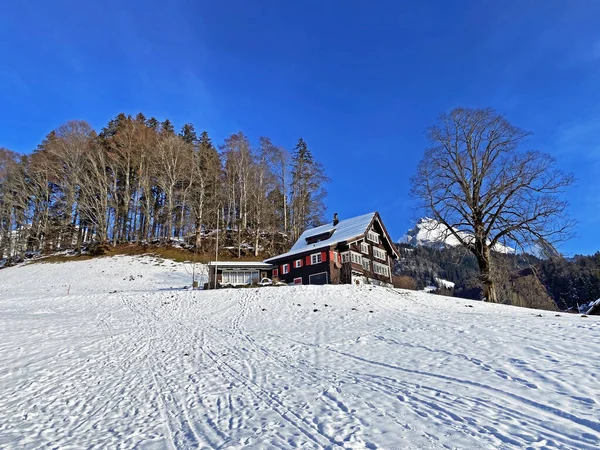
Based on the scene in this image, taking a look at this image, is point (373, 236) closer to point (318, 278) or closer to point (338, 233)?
point (338, 233)

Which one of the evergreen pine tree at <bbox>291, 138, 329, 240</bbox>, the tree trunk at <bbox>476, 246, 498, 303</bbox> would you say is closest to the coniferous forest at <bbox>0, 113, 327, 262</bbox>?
the evergreen pine tree at <bbox>291, 138, 329, 240</bbox>

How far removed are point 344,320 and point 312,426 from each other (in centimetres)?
1101

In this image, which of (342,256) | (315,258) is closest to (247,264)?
(315,258)

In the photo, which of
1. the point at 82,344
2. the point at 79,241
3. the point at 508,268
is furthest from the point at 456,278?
the point at 82,344

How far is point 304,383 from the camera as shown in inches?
318

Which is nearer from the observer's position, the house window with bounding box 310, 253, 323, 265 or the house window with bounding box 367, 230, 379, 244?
the house window with bounding box 310, 253, 323, 265

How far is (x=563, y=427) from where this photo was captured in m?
4.83

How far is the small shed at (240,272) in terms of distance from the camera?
118ft

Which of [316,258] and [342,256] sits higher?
[342,256]

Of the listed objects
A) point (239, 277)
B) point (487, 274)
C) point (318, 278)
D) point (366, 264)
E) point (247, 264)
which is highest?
point (247, 264)

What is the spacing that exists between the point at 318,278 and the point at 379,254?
33.8 ft

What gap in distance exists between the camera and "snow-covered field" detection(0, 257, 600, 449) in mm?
5293

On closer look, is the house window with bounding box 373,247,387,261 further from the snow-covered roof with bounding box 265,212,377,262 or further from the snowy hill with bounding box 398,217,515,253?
the snowy hill with bounding box 398,217,515,253

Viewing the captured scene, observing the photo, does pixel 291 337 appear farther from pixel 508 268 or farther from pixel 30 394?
pixel 508 268
